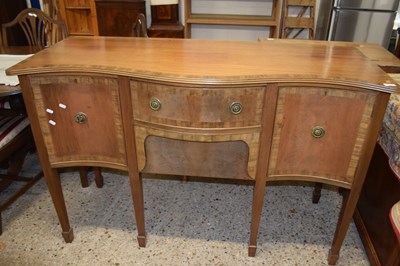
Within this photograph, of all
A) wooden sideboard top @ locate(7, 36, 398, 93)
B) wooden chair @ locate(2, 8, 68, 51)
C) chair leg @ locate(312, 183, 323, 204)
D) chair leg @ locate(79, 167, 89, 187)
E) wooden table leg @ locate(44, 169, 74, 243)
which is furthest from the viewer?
wooden chair @ locate(2, 8, 68, 51)

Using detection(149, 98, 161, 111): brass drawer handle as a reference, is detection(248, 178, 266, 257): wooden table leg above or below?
below

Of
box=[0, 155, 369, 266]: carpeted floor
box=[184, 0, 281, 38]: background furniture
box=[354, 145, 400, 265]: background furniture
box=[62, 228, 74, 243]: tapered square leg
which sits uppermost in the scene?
box=[184, 0, 281, 38]: background furniture

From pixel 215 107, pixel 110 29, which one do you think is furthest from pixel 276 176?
pixel 110 29

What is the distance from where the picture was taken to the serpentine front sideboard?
1071mm

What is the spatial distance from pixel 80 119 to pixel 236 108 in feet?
1.96

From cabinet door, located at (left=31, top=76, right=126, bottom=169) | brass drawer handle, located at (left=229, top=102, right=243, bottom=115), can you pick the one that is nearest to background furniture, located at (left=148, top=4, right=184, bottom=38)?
cabinet door, located at (left=31, top=76, right=126, bottom=169)

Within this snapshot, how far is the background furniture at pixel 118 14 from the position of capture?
2803 mm

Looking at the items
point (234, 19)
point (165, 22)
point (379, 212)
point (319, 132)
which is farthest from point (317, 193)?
point (165, 22)

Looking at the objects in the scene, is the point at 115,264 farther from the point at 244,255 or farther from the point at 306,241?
the point at 306,241

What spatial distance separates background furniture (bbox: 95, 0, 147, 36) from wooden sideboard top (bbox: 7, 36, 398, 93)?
1464mm

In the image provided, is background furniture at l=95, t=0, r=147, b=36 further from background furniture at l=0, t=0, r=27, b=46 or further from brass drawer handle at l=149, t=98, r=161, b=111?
brass drawer handle at l=149, t=98, r=161, b=111

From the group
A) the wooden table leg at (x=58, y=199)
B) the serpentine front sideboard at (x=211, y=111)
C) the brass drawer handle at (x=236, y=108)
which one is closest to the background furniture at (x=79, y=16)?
the serpentine front sideboard at (x=211, y=111)

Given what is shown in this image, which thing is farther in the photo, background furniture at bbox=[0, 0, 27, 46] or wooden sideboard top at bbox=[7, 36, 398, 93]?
background furniture at bbox=[0, 0, 27, 46]

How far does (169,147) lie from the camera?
1256 millimetres
